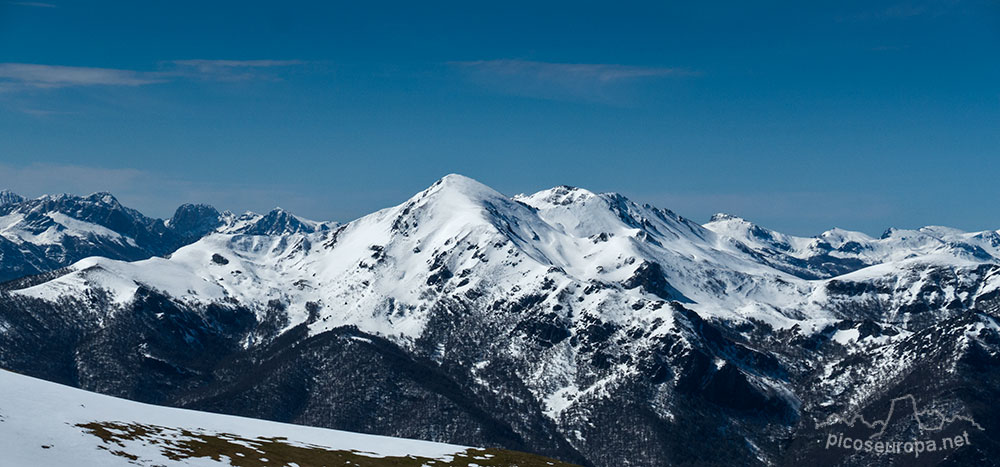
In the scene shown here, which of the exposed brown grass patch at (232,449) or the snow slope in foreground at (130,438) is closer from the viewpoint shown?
the snow slope in foreground at (130,438)

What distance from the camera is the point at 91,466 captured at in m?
133

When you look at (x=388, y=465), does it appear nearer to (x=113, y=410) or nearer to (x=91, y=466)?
(x=113, y=410)

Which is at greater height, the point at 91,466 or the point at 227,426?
the point at 227,426

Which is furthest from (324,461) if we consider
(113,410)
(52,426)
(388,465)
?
(52,426)

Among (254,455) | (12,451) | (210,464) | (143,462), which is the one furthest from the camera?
(254,455)

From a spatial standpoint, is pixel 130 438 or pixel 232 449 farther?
pixel 232 449

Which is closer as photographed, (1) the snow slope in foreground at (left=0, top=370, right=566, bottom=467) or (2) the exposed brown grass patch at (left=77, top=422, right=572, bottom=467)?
(1) the snow slope in foreground at (left=0, top=370, right=566, bottom=467)

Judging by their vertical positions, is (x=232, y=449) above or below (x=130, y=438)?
above

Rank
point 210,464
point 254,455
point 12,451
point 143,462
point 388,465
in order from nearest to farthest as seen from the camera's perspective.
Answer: point 12,451 < point 143,462 < point 210,464 < point 254,455 < point 388,465

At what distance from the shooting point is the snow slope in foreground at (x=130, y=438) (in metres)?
136

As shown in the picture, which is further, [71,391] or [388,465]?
[388,465]

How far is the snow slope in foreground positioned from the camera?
135875 millimetres

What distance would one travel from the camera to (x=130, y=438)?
151625 mm

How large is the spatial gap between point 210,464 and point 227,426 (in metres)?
40.6
